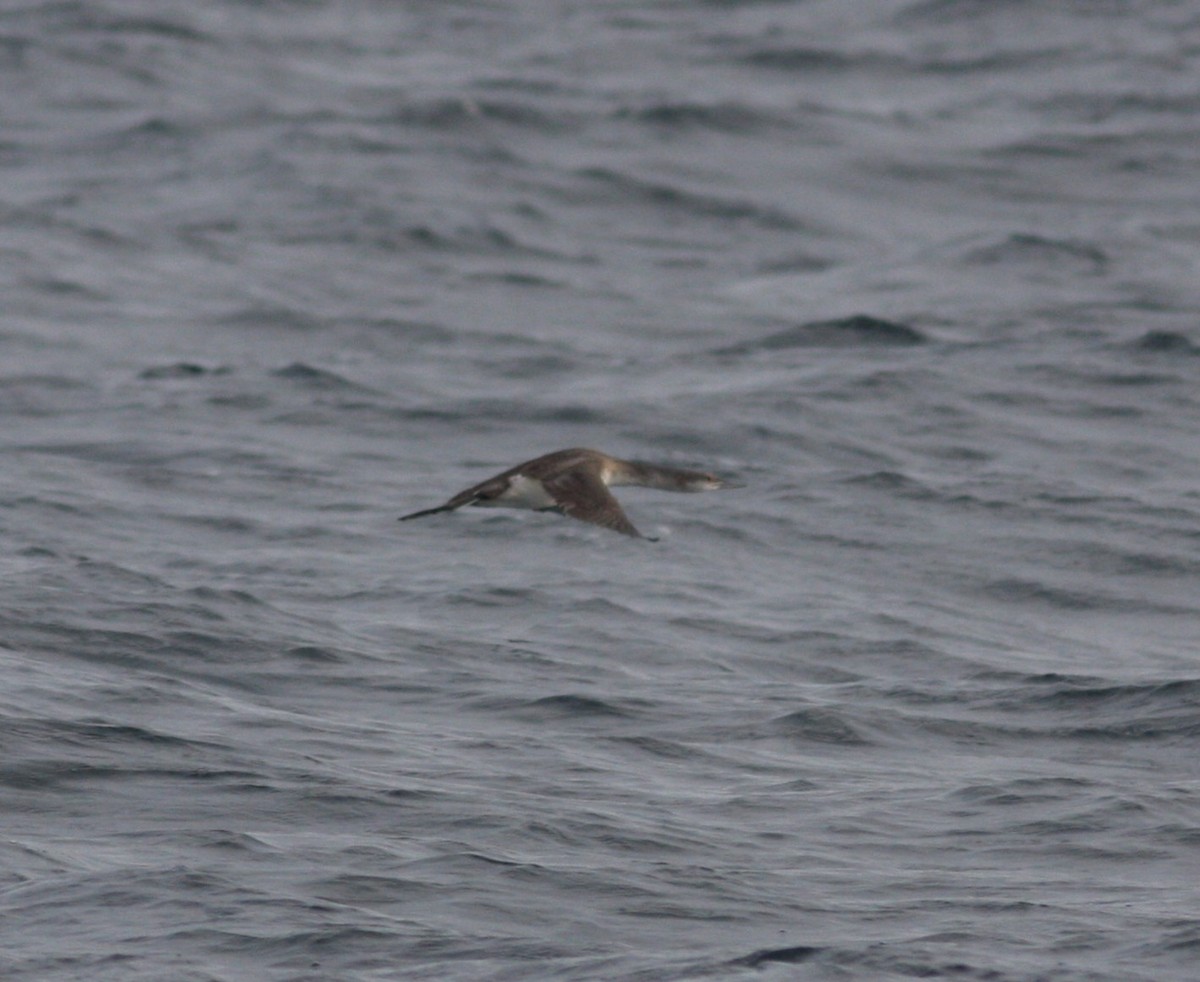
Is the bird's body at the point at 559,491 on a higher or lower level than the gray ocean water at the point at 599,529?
higher

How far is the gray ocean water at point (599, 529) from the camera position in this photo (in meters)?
9.77

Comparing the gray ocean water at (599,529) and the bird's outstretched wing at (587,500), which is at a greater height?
the bird's outstretched wing at (587,500)

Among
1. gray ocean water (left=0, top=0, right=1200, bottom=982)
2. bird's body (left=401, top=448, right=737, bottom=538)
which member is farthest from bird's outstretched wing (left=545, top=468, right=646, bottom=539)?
gray ocean water (left=0, top=0, right=1200, bottom=982)

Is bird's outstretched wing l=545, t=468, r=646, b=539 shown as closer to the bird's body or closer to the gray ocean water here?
the bird's body

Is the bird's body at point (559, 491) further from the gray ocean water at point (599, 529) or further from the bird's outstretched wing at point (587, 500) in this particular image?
the gray ocean water at point (599, 529)

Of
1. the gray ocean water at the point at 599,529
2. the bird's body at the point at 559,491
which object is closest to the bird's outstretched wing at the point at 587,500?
the bird's body at the point at 559,491

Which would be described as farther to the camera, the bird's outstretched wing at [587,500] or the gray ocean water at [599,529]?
the bird's outstretched wing at [587,500]

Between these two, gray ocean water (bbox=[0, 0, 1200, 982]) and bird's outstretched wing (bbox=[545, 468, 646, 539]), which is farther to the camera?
bird's outstretched wing (bbox=[545, 468, 646, 539])

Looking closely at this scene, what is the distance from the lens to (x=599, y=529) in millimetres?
16266

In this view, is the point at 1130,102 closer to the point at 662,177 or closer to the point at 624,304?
the point at 662,177

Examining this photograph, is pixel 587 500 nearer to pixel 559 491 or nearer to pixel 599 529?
pixel 559 491

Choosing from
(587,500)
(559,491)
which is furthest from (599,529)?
(587,500)

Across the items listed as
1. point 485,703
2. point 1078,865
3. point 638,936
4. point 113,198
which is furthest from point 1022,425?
point 113,198

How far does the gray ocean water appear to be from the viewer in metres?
9.77
